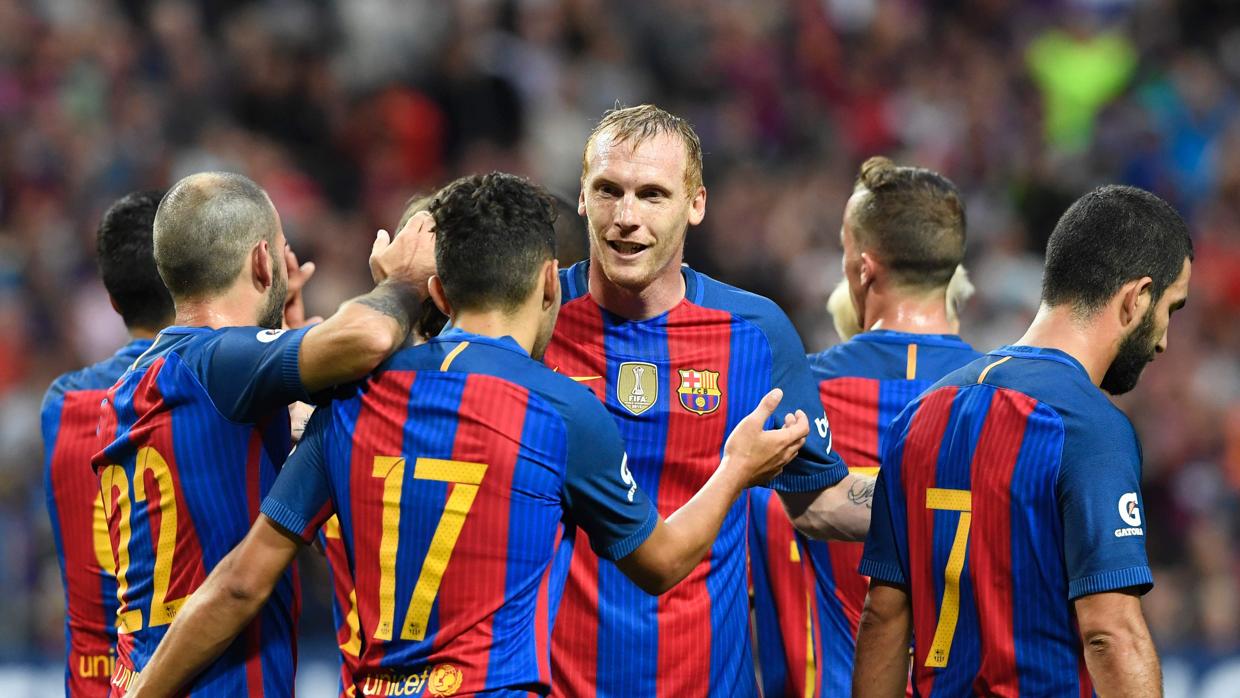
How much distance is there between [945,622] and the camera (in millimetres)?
4109

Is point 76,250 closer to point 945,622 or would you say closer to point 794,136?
point 794,136

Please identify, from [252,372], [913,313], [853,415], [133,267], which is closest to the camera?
[252,372]

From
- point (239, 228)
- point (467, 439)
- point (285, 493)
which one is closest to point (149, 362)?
point (239, 228)

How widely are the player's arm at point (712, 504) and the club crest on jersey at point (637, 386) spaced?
530 millimetres

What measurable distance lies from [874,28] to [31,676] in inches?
377

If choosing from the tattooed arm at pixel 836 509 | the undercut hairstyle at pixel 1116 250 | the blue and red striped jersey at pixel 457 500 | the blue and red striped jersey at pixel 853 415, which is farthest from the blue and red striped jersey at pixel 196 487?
the undercut hairstyle at pixel 1116 250

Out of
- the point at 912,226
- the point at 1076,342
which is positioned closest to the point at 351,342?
the point at 1076,342

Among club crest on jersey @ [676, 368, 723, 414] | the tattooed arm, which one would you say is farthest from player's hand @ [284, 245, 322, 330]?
the tattooed arm

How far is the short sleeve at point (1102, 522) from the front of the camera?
12.3ft

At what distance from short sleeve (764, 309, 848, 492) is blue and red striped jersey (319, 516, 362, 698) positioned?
1.44 m

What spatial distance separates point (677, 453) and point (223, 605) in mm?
1468

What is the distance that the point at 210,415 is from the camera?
4.23 meters

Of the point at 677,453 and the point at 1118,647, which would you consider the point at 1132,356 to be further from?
the point at 677,453

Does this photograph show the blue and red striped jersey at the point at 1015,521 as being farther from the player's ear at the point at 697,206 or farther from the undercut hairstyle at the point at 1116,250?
the player's ear at the point at 697,206
